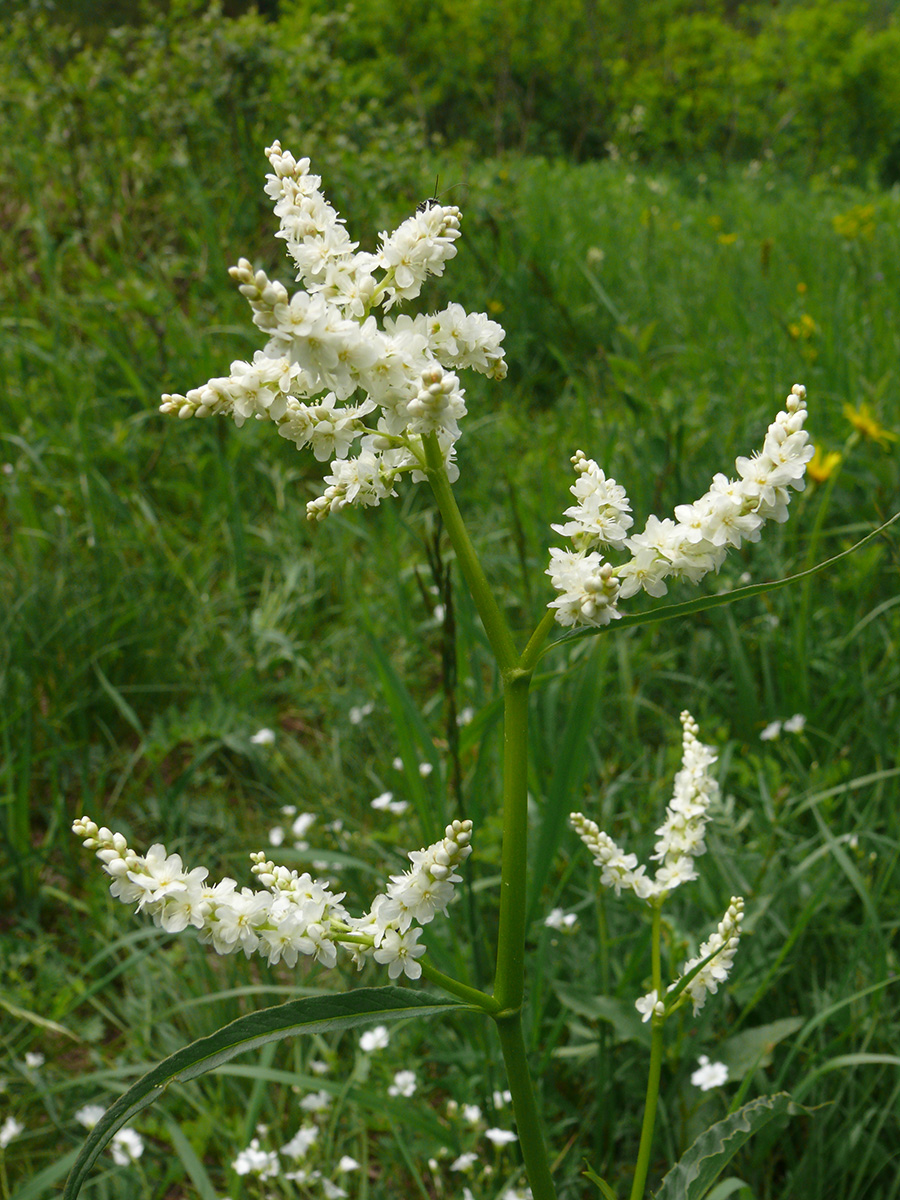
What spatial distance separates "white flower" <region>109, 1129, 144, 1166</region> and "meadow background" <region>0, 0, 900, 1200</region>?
0.03 metres

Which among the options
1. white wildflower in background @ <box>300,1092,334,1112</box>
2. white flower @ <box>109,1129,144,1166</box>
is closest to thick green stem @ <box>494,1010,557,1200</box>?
white wildflower in background @ <box>300,1092,334,1112</box>

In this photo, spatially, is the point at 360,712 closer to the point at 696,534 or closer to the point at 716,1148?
the point at 716,1148

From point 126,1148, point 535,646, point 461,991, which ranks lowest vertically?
point 126,1148

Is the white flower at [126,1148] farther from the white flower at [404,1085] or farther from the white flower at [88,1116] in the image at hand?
the white flower at [404,1085]

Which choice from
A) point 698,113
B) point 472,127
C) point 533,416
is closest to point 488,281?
point 533,416

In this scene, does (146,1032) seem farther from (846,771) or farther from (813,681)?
(813,681)

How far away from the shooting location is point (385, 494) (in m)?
0.89

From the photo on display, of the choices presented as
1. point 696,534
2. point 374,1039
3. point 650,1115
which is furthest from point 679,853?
point 374,1039

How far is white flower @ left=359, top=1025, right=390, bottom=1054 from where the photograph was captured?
1615 mm

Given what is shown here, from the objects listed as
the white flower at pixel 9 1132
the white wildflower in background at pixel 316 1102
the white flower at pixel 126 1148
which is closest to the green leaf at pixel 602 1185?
the white wildflower in background at pixel 316 1102

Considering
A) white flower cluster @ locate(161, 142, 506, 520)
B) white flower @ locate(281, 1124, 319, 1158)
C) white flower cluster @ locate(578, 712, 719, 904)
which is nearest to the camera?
white flower cluster @ locate(161, 142, 506, 520)

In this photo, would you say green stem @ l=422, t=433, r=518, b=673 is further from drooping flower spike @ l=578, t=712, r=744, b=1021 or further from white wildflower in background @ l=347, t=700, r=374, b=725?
white wildflower in background @ l=347, t=700, r=374, b=725

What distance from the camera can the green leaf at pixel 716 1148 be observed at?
0.86 metres

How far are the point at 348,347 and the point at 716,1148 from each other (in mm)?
800
